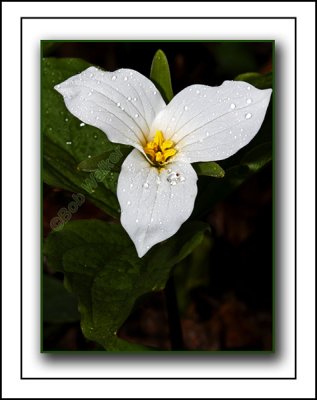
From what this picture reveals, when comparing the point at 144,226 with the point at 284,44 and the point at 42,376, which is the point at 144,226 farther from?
the point at 284,44

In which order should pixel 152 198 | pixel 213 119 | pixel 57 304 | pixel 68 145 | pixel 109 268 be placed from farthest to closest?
pixel 57 304 → pixel 68 145 → pixel 109 268 → pixel 213 119 → pixel 152 198

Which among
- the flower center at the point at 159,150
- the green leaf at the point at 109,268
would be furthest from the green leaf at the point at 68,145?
the flower center at the point at 159,150

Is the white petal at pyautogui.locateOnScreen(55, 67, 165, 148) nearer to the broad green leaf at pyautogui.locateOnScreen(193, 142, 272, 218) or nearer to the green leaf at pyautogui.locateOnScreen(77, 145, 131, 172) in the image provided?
the green leaf at pyautogui.locateOnScreen(77, 145, 131, 172)

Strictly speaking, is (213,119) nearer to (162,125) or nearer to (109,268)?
(162,125)

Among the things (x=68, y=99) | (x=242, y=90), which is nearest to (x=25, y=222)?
(x=68, y=99)

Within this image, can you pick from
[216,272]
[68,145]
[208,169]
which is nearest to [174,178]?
[208,169]

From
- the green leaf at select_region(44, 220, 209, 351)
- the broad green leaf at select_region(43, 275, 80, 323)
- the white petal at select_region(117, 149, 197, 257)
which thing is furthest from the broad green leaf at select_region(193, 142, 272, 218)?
the broad green leaf at select_region(43, 275, 80, 323)
